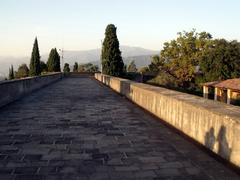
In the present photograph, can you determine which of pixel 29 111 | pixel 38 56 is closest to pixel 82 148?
pixel 29 111

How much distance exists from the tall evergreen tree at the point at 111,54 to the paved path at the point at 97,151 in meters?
41.2

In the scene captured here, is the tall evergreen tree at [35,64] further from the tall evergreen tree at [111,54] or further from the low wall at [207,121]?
the low wall at [207,121]

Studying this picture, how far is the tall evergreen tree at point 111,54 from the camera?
170ft

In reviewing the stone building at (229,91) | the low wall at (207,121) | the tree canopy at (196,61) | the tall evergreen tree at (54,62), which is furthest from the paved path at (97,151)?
the tall evergreen tree at (54,62)

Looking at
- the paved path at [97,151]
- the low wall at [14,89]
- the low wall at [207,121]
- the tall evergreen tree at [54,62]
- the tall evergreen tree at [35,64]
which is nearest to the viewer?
the paved path at [97,151]

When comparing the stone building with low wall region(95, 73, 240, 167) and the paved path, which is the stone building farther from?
the paved path

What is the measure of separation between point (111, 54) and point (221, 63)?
1794 centimetres

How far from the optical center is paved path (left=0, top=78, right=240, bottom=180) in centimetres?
530

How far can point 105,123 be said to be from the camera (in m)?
9.78

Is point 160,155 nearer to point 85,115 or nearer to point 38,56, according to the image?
point 85,115

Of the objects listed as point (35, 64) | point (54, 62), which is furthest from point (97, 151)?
point (54, 62)

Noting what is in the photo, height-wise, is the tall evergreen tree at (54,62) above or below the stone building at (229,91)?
above

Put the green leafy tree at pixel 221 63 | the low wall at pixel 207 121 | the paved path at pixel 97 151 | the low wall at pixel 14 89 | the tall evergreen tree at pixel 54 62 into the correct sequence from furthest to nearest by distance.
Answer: the tall evergreen tree at pixel 54 62 → the green leafy tree at pixel 221 63 → the low wall at pixel 14 89 → the low wall at pixel 207 121 → the paved path at pixel 97 151

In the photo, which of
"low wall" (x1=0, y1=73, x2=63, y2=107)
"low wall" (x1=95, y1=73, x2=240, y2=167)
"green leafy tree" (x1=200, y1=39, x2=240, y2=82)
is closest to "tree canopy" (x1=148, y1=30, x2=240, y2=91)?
"green leafy tree" (x1=200, y1=39, x2=240, y2=82)
